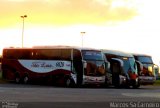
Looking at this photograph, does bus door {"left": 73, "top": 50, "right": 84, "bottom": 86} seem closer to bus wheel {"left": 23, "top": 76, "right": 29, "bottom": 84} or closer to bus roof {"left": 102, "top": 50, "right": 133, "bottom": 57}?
bus roof {"left": 102, "top": 50, "right": 133, "bottom": 57}

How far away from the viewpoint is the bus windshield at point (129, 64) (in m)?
48.4

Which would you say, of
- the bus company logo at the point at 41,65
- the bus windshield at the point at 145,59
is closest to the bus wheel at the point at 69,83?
the bus company logo at the point at 41,65

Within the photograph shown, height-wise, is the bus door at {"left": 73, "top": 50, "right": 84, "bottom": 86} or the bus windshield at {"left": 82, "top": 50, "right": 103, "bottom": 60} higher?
the bus windshield at {"left": 82, "top": 50, "right": 103, "bottom": 60}

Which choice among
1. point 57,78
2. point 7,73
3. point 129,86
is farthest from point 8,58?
point 129,86

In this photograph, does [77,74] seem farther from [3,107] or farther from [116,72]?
[3,107]

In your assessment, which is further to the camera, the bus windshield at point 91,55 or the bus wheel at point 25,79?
the bus wheel at point 25,79

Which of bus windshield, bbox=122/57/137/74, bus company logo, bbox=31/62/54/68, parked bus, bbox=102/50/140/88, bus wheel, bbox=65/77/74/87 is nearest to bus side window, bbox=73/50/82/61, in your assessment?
bus wheel, bbox=65/77/74/87

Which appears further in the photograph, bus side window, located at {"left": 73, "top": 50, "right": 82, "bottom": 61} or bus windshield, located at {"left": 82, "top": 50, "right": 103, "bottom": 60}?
bus windshield, located at {"left": 82, "top": 50, "right": 103, "bottom": 60}

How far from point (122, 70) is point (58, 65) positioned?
5.29 m

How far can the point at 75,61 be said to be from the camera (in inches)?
1773

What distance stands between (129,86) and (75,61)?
7.85 meters

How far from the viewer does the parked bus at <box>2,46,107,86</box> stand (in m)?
45.1

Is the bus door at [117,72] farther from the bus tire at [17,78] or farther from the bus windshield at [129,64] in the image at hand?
the bus tire at [17,78]

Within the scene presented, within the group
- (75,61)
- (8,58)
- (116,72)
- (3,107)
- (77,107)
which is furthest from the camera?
(8,58)
